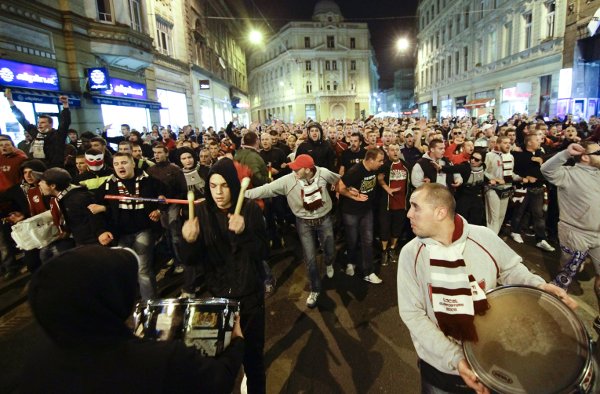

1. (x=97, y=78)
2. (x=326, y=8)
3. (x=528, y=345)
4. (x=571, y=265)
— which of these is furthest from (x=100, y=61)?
(x=326, y=8)

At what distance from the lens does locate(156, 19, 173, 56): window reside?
21.7 metres

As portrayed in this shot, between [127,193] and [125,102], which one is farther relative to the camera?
[125,102]

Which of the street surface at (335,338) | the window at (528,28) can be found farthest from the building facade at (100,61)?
the window at (528,28)

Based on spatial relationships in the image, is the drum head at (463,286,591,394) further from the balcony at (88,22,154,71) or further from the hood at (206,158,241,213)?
the balcony at (88,22,154,71)

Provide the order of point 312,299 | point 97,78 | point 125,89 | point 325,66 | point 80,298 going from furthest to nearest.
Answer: point 325,66 < point 125,89 < point 97,78 < point 312,299 < point 80,298

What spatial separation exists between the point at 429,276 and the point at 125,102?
57.8ft

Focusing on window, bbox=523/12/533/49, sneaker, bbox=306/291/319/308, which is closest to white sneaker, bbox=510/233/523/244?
sneaker, bbox=306/291/319/308

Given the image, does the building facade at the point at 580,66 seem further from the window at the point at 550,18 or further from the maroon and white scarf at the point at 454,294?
the maroon and white scarf at the point at 454,294

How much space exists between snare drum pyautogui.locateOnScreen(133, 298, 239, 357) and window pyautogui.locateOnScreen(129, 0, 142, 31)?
1895cm

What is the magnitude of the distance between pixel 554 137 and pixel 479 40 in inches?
1064

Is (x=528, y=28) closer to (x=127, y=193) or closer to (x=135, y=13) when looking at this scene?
(x=135, y=13)

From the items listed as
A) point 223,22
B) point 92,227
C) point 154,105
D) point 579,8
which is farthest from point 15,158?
point 223,22

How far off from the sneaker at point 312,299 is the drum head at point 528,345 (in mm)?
3019

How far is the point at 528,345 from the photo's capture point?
5.93 feet
